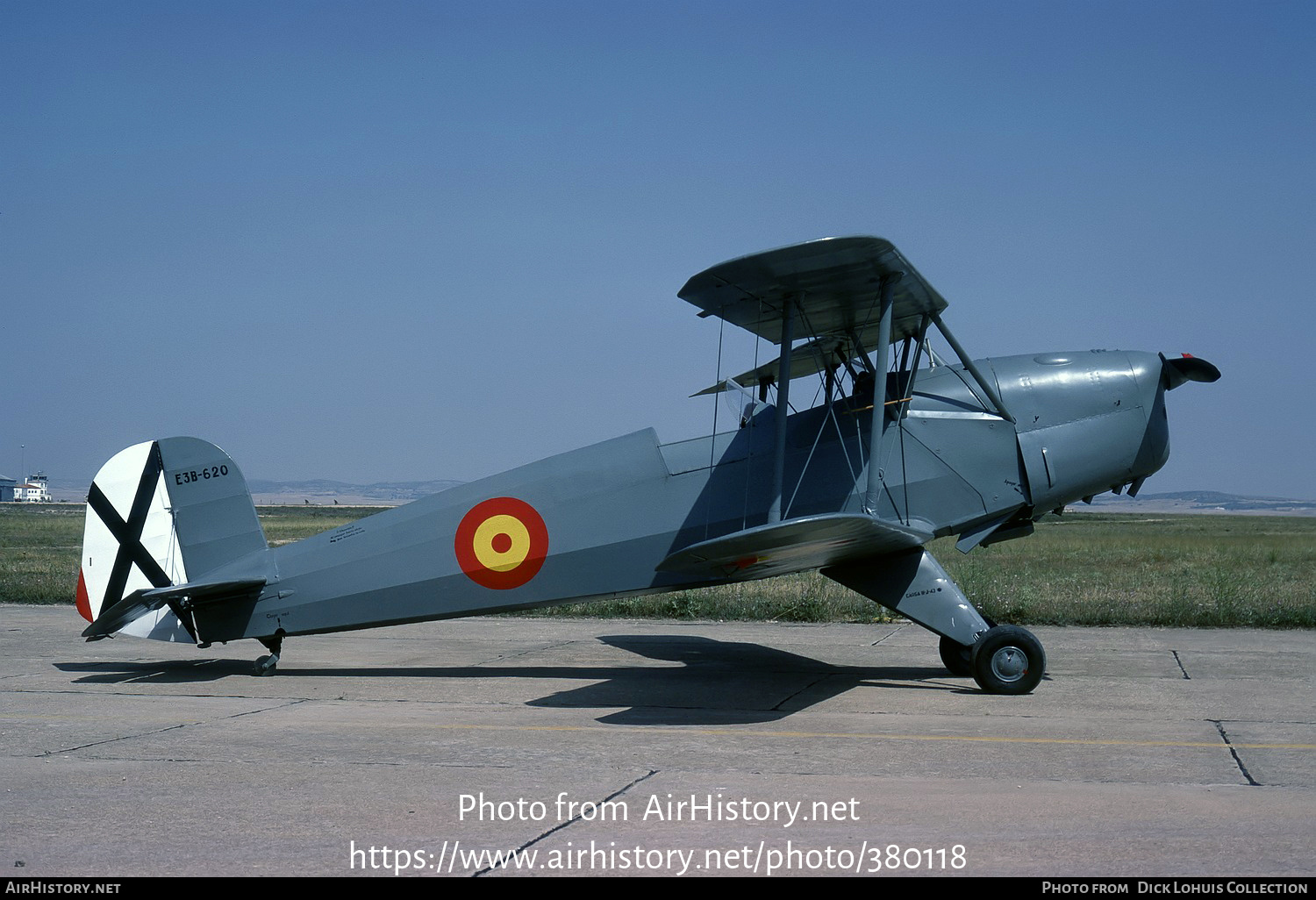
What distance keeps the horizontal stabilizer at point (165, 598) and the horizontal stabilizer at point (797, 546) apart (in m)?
4.11

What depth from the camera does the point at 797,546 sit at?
802cm

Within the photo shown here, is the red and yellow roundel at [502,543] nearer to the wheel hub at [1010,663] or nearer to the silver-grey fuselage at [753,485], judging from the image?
the silver-grey fuselage at [753,485]

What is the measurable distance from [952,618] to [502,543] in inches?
161

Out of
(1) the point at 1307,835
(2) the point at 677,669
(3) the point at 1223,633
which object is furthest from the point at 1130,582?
(1) the point at 1307,835

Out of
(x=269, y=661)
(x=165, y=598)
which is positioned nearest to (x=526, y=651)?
(x=269, y=661)

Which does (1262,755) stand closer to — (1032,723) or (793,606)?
(1032,723)

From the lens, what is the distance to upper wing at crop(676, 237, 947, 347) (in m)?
7.82

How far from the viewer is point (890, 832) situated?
193 inches

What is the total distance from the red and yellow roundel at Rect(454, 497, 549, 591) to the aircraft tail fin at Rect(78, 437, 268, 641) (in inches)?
89.4

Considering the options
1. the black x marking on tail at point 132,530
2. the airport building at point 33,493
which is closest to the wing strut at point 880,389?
the black x marking on tail at point 132,530

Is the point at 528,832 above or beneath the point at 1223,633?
above

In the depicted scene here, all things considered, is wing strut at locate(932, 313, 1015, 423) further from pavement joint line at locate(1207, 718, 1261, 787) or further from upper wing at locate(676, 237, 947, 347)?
pavement joint line at locate(1207, 718, 1261, 787)

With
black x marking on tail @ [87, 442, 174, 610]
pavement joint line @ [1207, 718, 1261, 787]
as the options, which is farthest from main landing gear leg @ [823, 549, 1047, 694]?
black x marking on tail @ [87, 442, 174, 610]
